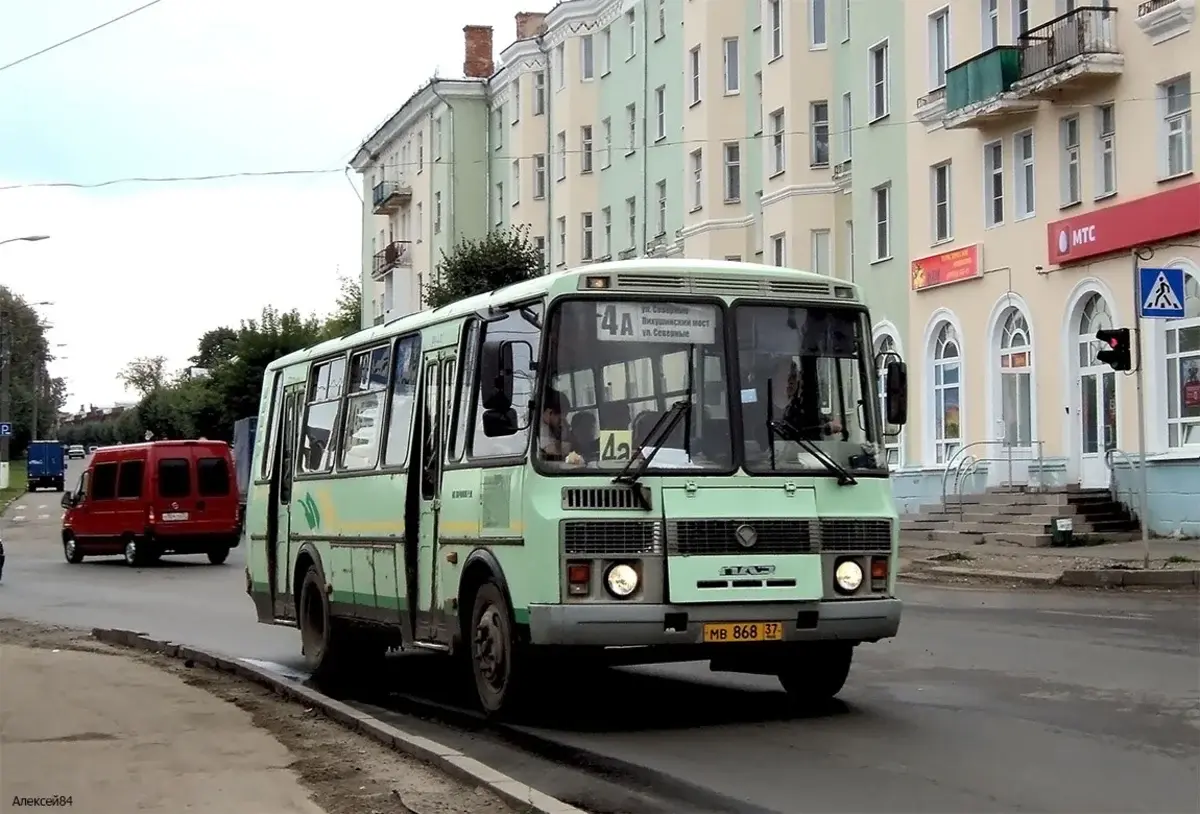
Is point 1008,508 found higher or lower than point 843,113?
lower

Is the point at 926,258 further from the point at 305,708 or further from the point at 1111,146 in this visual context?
the point at 305,708

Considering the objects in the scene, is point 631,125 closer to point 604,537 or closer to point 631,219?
point 631,219

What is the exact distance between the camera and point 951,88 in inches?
1405

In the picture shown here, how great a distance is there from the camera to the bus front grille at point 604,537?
10570 mm

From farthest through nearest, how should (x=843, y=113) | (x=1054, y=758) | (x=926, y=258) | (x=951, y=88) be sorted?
(x=843, y=113) < (x=926, y=258) < (x=951, y=88) < (x=1054, y=758)

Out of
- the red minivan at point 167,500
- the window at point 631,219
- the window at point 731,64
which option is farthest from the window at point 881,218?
the window at point 631,219

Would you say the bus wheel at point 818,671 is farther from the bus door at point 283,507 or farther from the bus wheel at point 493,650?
the bus door at point 283,507

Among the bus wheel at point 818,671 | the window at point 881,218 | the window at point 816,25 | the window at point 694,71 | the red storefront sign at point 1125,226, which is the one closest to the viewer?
the bus wheel at point 818,671

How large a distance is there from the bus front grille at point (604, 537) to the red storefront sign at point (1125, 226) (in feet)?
68.1

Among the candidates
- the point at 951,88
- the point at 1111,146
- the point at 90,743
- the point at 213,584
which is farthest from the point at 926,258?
the point at 90,743

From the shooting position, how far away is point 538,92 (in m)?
66.0

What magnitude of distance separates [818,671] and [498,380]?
9.50ft

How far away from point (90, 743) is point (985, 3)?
94.9ft

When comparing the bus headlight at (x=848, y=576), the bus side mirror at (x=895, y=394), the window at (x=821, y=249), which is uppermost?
the window at (x=821, y=249)
